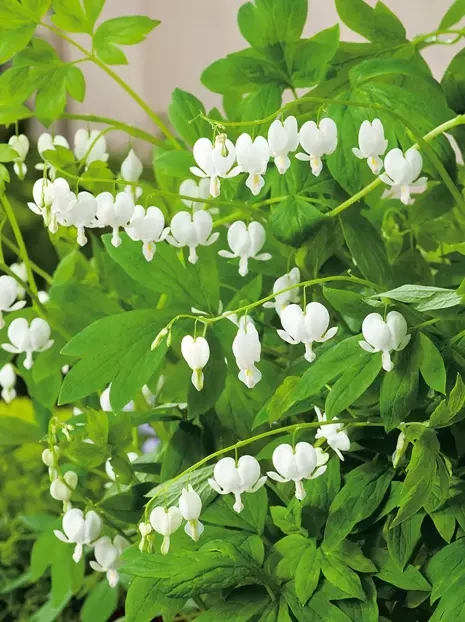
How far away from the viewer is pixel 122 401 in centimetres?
72

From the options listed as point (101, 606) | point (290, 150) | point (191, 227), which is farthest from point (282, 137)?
point (101, 606)

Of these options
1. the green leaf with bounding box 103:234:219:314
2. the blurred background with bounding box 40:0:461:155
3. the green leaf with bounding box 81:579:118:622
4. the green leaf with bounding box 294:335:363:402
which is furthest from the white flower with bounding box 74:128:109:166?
the blurred background with bounding box 40:0:461:155

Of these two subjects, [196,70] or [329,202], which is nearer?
[329,202]

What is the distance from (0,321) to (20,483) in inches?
31.8

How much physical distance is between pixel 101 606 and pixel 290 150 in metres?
0.58

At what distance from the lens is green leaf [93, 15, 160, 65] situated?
2.69 feet

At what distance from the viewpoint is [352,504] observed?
700 millimetres

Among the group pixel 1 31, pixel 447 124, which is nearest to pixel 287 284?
pixel 447 124

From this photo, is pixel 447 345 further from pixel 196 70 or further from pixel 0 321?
pixel 196 70

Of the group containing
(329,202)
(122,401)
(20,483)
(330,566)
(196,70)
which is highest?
(329,202)

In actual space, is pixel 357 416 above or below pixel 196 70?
above

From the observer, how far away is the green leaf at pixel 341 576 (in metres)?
0.68

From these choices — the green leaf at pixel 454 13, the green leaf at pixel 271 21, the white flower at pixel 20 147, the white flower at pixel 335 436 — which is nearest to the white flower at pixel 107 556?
the white flower at pixel 335 436

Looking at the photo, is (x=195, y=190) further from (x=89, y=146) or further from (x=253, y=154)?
(x=253, y=154)
